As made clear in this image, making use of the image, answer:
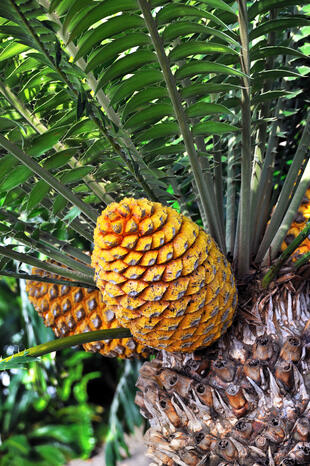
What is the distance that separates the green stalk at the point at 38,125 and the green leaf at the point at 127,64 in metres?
0.15

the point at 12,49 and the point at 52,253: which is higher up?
the point at 12,49

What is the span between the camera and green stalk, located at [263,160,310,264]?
0.64 meters

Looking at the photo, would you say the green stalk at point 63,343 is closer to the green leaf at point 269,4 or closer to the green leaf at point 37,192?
the green leaf at point 37,192

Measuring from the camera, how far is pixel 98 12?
0.46 metres

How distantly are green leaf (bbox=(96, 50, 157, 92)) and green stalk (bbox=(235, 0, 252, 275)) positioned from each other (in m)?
0.11

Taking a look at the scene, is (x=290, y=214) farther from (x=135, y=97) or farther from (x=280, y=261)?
(x=135, y=97)

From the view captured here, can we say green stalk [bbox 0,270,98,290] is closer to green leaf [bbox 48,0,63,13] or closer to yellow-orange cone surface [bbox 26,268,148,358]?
yellow-orange cone surface [bbox 26,268,148,358]

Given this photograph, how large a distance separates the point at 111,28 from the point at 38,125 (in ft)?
0.69

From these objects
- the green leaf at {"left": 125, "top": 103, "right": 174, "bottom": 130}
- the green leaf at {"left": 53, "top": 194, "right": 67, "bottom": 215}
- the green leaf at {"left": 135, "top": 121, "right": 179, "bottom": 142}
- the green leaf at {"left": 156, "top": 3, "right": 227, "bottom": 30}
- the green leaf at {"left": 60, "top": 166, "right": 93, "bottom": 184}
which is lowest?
the green leaf at {"left": 53, "top": 194, "right": 67, "bottom": 215}

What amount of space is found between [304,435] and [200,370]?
0.15 metres

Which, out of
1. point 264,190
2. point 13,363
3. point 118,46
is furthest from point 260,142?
point 13,363

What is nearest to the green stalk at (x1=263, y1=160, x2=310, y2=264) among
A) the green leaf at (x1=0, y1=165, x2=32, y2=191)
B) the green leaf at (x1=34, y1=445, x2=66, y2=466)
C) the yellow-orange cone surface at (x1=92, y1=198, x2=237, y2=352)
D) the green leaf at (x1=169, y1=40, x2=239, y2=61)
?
the yellow-orange cone surface at (x1=92, y1=198, x2=237, y2=352)

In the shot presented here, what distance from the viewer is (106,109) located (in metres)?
0.59

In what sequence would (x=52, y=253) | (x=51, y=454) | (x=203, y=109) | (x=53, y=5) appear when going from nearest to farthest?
(x=53, y=5)
(x=203, y=109)
(x=52, y=253)
(x=51, y=454)
